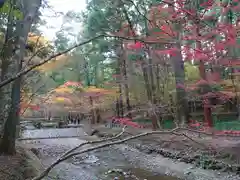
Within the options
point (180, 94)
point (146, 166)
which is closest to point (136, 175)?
point (146, 166)

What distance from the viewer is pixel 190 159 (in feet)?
28.8

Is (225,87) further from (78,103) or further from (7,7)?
(7,7)

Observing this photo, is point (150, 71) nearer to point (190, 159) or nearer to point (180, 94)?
point (180, 94)

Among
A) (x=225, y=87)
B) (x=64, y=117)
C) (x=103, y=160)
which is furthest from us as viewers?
(x=64, y=117)

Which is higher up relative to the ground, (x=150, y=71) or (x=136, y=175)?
(x=150, y=71)

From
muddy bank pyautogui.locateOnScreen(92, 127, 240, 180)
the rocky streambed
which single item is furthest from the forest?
the rocky streambed

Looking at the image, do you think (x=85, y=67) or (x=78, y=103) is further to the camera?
(x=85, y=67)

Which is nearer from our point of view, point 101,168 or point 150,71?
point 101,168

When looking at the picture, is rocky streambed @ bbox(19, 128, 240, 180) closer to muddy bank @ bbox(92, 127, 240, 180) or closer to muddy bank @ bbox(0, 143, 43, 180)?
muddy bank @ bbox(92, 127, 240, 180)

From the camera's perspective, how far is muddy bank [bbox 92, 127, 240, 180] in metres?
7.57

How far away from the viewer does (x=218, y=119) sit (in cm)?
1777

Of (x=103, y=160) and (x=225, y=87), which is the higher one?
(x=225, y=87)

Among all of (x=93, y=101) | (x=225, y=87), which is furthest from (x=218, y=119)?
(x=93, y=101)

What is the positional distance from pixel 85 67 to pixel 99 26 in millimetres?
9968
